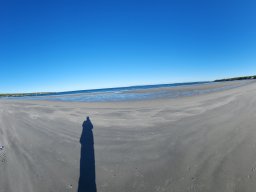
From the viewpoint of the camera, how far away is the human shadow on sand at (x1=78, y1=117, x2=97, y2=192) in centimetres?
447

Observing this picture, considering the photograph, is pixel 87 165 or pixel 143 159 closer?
pixel 87 165

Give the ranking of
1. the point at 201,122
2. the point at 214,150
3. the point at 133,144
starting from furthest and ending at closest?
the point at 201,122 → the point at 133,144 → the point at 214,150

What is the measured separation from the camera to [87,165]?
5.62 meters

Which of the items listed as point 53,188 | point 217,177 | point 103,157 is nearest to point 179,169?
point 217,177

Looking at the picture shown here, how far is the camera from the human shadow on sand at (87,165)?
4.47 meters

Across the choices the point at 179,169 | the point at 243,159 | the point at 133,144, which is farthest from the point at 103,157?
the point at 243,159

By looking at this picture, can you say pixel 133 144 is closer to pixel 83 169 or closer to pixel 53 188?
pixel 83 169

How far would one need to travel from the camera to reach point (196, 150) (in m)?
6.08

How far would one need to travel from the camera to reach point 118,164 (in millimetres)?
5582

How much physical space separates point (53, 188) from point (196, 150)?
4079 mm

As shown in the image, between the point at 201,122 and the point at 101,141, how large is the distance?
493 cm

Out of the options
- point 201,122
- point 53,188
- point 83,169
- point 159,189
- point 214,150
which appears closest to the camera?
point 159,189

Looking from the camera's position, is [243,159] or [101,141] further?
[101,141]

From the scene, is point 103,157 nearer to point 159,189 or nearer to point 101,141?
point 101,141
